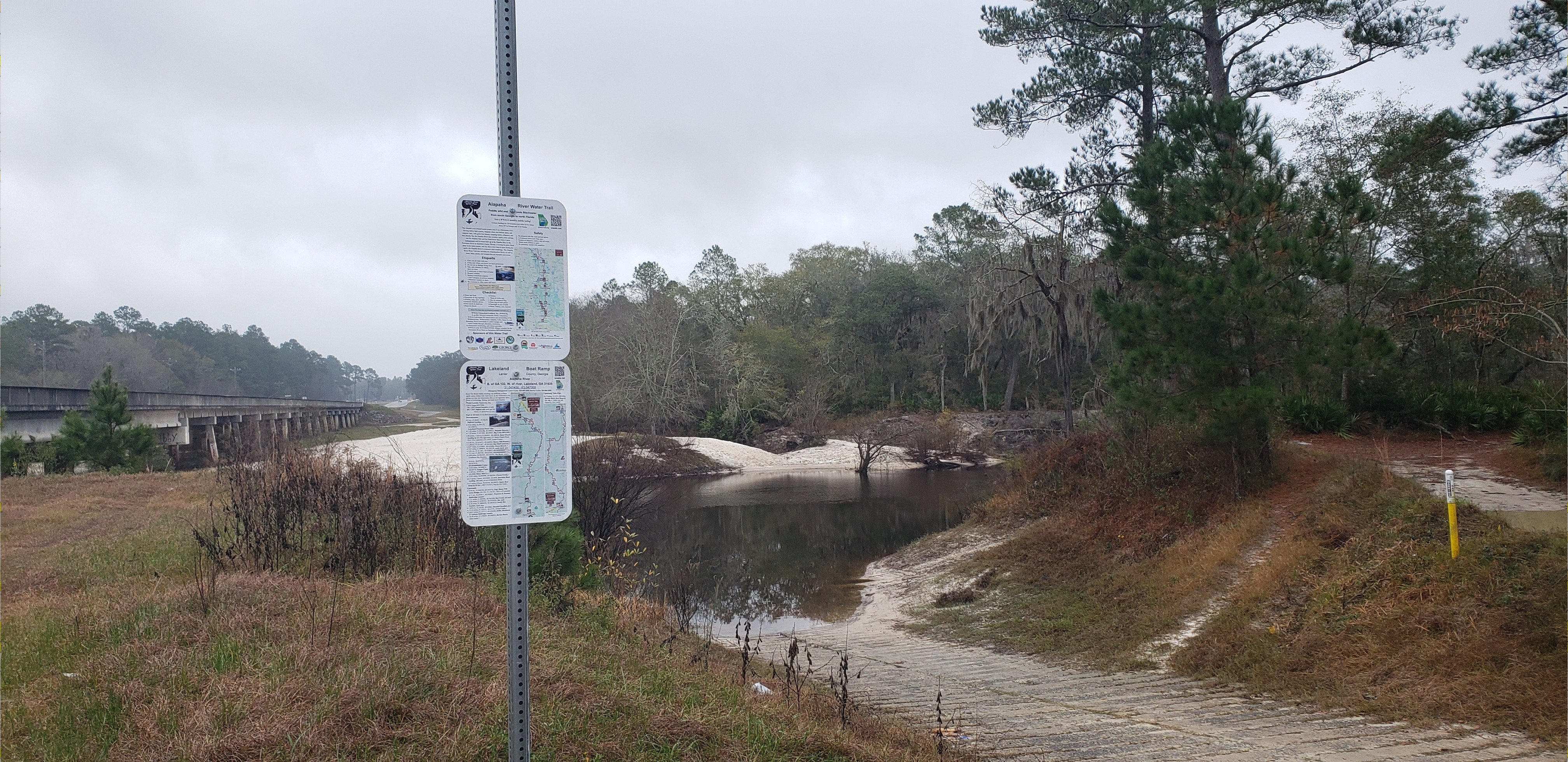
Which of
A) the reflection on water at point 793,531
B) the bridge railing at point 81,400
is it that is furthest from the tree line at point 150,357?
the reflection on water at point 793,531

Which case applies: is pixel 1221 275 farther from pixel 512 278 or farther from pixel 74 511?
pixel 74 511

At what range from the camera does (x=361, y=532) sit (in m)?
7.99

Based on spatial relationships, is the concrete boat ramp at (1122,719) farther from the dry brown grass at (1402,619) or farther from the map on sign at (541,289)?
the map on sign at (541,289)

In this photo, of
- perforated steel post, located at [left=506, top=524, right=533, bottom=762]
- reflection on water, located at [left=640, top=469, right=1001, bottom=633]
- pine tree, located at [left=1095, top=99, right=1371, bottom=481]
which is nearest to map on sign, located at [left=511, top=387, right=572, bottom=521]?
perforated steel post, located at [left=506, top=524, right=533, bottom=762]

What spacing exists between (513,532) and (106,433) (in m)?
24.8

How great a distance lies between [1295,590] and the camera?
337 inches

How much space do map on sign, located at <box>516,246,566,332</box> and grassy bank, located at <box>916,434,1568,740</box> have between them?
6.11 meters

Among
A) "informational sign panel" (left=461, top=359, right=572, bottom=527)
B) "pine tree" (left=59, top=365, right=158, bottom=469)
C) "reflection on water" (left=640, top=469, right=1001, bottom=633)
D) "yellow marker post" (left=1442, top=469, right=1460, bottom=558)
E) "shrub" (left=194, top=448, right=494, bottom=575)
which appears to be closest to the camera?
"informational sign panel" (left=461, top=359, right=572, bottom=527)

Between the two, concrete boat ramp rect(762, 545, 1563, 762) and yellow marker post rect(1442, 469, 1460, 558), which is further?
yellow marker post rect(1442, 469, 1460, 558)

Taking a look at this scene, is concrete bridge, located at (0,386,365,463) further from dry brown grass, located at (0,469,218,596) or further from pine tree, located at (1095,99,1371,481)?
pine tree, located at (1095,99,1371,481)

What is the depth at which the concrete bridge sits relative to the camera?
937 inches

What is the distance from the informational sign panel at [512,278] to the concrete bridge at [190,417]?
620 inches

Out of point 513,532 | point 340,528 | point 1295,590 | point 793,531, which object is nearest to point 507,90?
point 513,532

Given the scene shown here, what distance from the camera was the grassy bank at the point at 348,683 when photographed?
3447 millimetres
